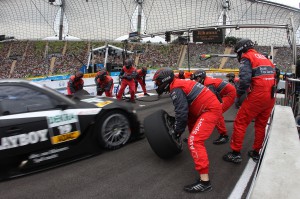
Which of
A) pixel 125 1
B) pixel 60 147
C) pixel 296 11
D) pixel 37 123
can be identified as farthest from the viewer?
pixel 125 1

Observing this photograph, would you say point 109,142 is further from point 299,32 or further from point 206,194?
point 299,32

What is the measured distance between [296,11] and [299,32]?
4077 millimetres

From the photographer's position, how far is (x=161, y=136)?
3605 mm

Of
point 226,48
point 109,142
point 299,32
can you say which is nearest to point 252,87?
point 109,142

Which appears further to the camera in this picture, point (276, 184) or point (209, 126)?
point (209, 126)

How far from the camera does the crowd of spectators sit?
36.9m

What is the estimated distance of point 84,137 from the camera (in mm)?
4066

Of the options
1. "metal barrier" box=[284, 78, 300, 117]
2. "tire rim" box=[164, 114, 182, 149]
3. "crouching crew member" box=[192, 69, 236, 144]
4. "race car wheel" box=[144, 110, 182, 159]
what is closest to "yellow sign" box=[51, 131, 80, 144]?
"race car wheel" box=[144, 110, 182, 159]

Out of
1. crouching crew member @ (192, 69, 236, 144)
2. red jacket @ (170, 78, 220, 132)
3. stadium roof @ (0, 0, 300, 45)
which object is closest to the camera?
red jacket @ (170, 78, 220, 132)

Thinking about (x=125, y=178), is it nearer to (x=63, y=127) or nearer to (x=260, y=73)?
(x=63, y=127)

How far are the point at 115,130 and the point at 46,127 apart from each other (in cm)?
119

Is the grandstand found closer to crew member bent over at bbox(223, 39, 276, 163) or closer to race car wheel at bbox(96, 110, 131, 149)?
race car wheel at bbox(96, 110, 131, 149)

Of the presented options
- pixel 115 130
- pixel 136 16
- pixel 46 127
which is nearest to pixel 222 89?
pixel 115 130

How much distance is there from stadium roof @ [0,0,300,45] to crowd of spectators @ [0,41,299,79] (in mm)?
3762
